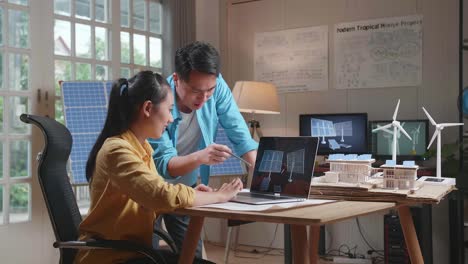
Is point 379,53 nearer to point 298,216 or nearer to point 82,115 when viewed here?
point 82,115

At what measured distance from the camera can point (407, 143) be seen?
3891mm

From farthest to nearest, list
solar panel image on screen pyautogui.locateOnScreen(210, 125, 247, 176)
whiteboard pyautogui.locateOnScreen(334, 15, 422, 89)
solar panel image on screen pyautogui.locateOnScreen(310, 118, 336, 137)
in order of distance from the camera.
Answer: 1. solar panel image on screen pyautogui.locateOnScreen(310, 118, 336, 137)
2. whiteboard pyautogui.locateOnScreen(334, 15, 422, 89)
3. solar panel image on screen pyautogui.locateOnScreen(210, 125, 247, 176)

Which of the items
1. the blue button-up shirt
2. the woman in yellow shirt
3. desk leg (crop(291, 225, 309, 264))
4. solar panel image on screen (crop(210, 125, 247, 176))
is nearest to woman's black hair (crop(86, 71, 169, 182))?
the woman in yellow shirt

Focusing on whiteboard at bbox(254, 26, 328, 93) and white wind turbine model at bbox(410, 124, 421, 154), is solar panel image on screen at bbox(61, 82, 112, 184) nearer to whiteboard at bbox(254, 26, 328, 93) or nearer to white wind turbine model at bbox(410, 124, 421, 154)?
whiteboard at bbox(254, 26, 328, 93)

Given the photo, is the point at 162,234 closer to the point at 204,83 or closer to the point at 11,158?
the point at 204,83

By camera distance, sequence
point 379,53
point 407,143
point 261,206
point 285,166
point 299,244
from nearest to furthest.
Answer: point 261,206
point 299,244
point 285,166
point 407,143
point 379,53

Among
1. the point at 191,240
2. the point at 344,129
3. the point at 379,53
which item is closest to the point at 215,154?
the point at 191,240

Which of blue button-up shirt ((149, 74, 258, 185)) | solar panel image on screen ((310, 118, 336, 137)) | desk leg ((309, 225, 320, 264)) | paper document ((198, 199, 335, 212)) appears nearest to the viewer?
paper document ((198, 199, 335, 212))

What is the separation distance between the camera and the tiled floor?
Answer: 4.23 meters

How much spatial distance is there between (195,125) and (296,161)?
618 mm

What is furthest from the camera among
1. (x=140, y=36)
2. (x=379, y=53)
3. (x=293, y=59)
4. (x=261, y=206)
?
(x=293, y=59)

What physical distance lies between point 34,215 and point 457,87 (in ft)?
10.4

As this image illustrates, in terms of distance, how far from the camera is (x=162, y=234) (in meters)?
1.80

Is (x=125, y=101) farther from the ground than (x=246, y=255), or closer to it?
farther from the ground
